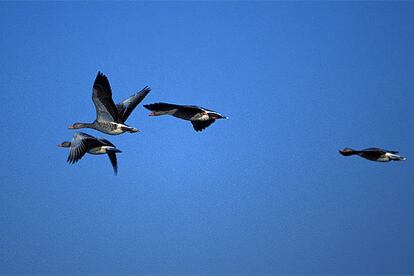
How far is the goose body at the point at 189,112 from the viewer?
21.4 m

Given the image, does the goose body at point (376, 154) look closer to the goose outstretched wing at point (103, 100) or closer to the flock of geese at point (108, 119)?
the flock of geese at point (108, 119)

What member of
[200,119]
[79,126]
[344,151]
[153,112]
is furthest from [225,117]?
[79,126]

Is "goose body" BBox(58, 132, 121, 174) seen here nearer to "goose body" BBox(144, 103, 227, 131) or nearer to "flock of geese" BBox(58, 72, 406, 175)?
"flock of geese" BBox(58, 72, 406, 175)

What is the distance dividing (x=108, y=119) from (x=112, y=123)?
0.31m

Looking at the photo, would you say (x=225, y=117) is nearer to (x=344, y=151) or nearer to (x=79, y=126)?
(x=344, y=151)

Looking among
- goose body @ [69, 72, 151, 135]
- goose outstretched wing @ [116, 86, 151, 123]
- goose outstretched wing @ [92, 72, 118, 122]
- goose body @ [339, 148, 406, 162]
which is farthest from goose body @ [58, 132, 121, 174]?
goose body @ [339, 148, 406, 162]

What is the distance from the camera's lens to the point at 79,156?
2038cm

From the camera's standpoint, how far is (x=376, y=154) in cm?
1967

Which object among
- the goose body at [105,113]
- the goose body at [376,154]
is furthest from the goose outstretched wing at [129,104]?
the goose body at [376,154]

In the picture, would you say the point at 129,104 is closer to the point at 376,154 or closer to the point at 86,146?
the point at 86,146

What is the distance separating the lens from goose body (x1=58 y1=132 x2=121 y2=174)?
2046 cm

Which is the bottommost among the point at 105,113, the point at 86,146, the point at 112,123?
the point at 86,146

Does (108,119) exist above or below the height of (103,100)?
below

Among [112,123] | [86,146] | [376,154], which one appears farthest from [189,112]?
[376,154]
